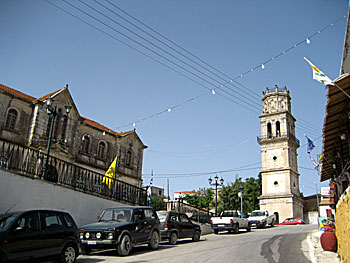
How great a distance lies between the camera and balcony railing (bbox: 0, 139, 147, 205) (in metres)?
12.9

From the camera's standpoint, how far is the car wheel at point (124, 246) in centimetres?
1116

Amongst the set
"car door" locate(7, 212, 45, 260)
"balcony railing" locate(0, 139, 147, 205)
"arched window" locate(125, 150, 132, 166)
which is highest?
"arched window" locate(125, 150, 132, 166)

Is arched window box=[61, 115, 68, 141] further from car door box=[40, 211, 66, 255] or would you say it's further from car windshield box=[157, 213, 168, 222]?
car door box=[40, 211, 66, 255]

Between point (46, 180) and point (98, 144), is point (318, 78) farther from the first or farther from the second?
point (98, 144)

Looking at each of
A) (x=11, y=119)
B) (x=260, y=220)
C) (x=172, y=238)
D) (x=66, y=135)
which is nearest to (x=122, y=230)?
(x=172, y=238)

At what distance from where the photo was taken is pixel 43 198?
13.8m

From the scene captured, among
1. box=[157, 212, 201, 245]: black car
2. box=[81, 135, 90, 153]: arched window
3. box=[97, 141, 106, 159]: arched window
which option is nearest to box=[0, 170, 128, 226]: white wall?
box=[157, 212, 201, 245]: black car

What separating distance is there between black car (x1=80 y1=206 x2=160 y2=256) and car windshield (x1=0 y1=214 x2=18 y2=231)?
8.31 ft

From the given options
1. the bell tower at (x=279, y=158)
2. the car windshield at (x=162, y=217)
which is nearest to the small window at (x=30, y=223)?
the car windshield at (x=162, y=217)

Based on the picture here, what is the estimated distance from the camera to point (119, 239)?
1120 centimetres

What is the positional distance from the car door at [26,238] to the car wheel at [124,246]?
3256mm

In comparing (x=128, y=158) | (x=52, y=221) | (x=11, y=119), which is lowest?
(x=52, y=221)

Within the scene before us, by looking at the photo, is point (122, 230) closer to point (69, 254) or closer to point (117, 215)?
point (117, 215)

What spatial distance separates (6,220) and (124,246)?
4315mm
